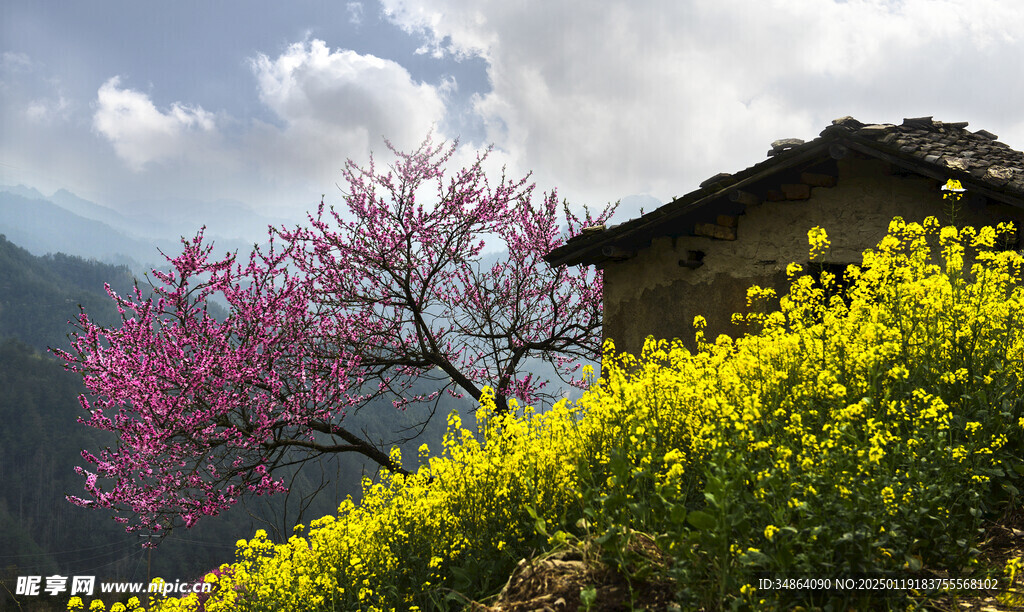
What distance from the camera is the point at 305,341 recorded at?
38.2ft

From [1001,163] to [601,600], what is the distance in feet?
20.9

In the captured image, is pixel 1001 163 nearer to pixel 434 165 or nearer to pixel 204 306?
pixel 434 165

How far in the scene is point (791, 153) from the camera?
7012 millimetres

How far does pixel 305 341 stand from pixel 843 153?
339 inches

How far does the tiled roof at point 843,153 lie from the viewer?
6.23 metres

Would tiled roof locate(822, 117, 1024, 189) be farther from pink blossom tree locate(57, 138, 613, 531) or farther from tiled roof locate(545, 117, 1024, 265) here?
pink blossom tree locate(57, 138, 613, 531)

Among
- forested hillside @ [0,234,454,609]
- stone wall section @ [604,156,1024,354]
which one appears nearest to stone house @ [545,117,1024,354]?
stone wall section @ [604,156,1024,354]

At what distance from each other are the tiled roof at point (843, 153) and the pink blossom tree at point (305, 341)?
6.83 ft

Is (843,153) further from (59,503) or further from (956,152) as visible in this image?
(59,503)

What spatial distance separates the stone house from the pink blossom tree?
1745 mm

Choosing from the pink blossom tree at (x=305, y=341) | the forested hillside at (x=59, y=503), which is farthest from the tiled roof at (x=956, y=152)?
the forested hillside at (x=59, y=503)

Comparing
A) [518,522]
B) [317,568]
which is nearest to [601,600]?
[518,522]

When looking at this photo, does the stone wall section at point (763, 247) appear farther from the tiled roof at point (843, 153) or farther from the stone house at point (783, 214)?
the tiled roof at point (843, 153)

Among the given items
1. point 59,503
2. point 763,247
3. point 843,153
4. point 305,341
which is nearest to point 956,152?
point 843,153
